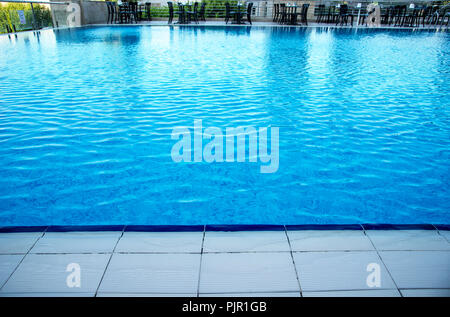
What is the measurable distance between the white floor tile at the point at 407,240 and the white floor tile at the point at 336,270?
0.12m

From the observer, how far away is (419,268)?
1338mm

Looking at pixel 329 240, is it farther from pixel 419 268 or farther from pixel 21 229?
pixel 21 229

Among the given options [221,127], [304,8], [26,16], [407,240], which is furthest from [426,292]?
[304,8]

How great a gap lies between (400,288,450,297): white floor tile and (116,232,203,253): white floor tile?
0.86 meters

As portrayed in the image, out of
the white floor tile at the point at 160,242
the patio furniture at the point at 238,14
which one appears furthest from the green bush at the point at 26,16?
the white floor tile at the point at 160,242

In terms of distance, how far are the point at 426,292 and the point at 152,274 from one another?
1086mm

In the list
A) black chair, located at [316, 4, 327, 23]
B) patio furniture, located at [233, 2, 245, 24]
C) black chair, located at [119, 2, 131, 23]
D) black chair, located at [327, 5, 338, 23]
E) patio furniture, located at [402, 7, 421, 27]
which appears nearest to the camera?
black chair, located at [119, 2, 131, 23]

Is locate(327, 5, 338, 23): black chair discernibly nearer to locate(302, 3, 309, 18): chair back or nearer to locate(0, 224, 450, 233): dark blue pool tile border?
locate(302, 3, 309, 18): chair back

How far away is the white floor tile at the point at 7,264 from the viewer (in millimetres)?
1287

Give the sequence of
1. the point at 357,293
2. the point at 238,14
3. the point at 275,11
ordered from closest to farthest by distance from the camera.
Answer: the point at 357,293, the point at 238,14, the point at 275,11

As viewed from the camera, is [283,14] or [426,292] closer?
[426,292]

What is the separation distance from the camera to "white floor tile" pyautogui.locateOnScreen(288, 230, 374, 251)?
1478mm

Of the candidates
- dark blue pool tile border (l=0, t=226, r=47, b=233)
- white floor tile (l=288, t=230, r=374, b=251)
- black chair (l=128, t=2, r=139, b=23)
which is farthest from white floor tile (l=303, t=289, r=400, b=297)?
black chair (l=128, t=2, r=139, b=23)
